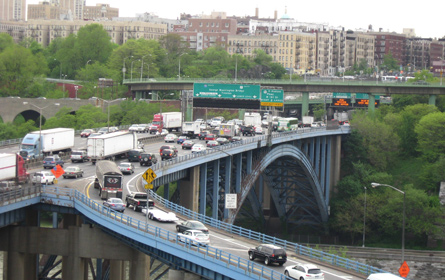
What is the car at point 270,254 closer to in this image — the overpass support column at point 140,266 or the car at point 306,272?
the car at point 306,272

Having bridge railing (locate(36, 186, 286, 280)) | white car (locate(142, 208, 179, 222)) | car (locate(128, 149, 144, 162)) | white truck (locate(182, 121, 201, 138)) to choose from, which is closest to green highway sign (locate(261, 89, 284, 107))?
white truck (locate(182, 121, 201, 138))

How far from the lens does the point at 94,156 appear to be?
7144 centimetres

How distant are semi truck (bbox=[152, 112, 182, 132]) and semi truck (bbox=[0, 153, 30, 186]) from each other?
163 feet

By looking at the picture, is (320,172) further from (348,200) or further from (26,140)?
(26,140)

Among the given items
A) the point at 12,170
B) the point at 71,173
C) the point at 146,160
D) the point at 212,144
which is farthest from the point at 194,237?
the point at 212,144

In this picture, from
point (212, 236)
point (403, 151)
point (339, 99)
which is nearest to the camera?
point (212, 236)

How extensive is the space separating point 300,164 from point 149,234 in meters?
60.6

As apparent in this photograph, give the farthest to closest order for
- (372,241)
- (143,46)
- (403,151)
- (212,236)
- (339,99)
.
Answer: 1. (143,46)
2. (339,99)
3. (403,151)
4. (372,241)
5. (212,236)

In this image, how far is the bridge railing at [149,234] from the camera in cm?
3841

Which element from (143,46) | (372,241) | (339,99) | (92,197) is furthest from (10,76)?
(92,197)

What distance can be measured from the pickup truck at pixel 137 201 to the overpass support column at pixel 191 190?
1636 centimetres

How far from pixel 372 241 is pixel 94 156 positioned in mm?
43379

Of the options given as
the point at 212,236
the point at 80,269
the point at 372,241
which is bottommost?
the point at 372,241

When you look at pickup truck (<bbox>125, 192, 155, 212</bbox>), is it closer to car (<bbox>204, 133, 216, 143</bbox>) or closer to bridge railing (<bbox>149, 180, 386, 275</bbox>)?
bridge railing (<bbox>149, 180, 386, 275</bbox>)
